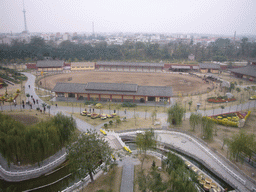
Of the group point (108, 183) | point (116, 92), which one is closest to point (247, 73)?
point (116, 92)

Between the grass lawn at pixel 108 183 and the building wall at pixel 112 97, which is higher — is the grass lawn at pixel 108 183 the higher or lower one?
the lower one

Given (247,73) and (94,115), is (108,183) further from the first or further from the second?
(247,73)

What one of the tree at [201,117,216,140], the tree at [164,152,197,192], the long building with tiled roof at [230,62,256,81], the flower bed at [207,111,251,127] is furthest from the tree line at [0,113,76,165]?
the long building with tiled roof at [230,62,256,81]

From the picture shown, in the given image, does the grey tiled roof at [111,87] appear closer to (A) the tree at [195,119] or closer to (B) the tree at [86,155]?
(A) the tree at [195,119]

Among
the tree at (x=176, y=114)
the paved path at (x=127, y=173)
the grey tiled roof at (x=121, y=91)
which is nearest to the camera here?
the paved path at (x=127, y=173)

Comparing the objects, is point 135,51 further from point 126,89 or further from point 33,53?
point 126,89

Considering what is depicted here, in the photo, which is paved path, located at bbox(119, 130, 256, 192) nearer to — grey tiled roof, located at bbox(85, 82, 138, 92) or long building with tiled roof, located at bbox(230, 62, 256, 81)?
grey tiled roof, located at bbox(85, 82, 138, 92)

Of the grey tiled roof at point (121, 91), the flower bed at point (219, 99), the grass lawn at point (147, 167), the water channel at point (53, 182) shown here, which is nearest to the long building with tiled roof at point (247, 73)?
the flower bed at point (219, 99)

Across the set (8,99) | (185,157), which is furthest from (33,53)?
(185,157)
